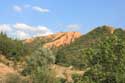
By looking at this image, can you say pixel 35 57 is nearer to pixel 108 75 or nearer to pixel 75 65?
pixel 75 65

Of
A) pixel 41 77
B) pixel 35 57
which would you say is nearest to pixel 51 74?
pixel 41 77

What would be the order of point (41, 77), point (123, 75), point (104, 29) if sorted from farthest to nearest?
point (104, 29)
point (41, 77)
point (123, 75)

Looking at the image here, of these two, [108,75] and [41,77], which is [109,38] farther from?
[41,77]

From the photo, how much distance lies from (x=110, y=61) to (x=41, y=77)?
7.87m

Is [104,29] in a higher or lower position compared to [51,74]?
higher

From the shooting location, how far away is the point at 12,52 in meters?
53.0

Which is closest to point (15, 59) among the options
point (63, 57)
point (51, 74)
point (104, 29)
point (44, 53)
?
point (44, 53)

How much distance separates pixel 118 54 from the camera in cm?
2828

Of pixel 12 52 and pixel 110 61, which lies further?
pixel 12 52

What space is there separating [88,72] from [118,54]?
233 centimetres

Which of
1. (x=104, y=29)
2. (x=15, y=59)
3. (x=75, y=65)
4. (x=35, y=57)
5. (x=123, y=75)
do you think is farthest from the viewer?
(x=104, y=29)

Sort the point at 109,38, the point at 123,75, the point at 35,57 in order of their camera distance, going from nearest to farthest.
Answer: the point at 123,75 → the point at 109,38 → the point at 35,57

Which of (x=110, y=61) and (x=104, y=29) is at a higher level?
(x=104, y=29)

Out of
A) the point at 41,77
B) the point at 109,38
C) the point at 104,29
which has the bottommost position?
the point at 41,77
